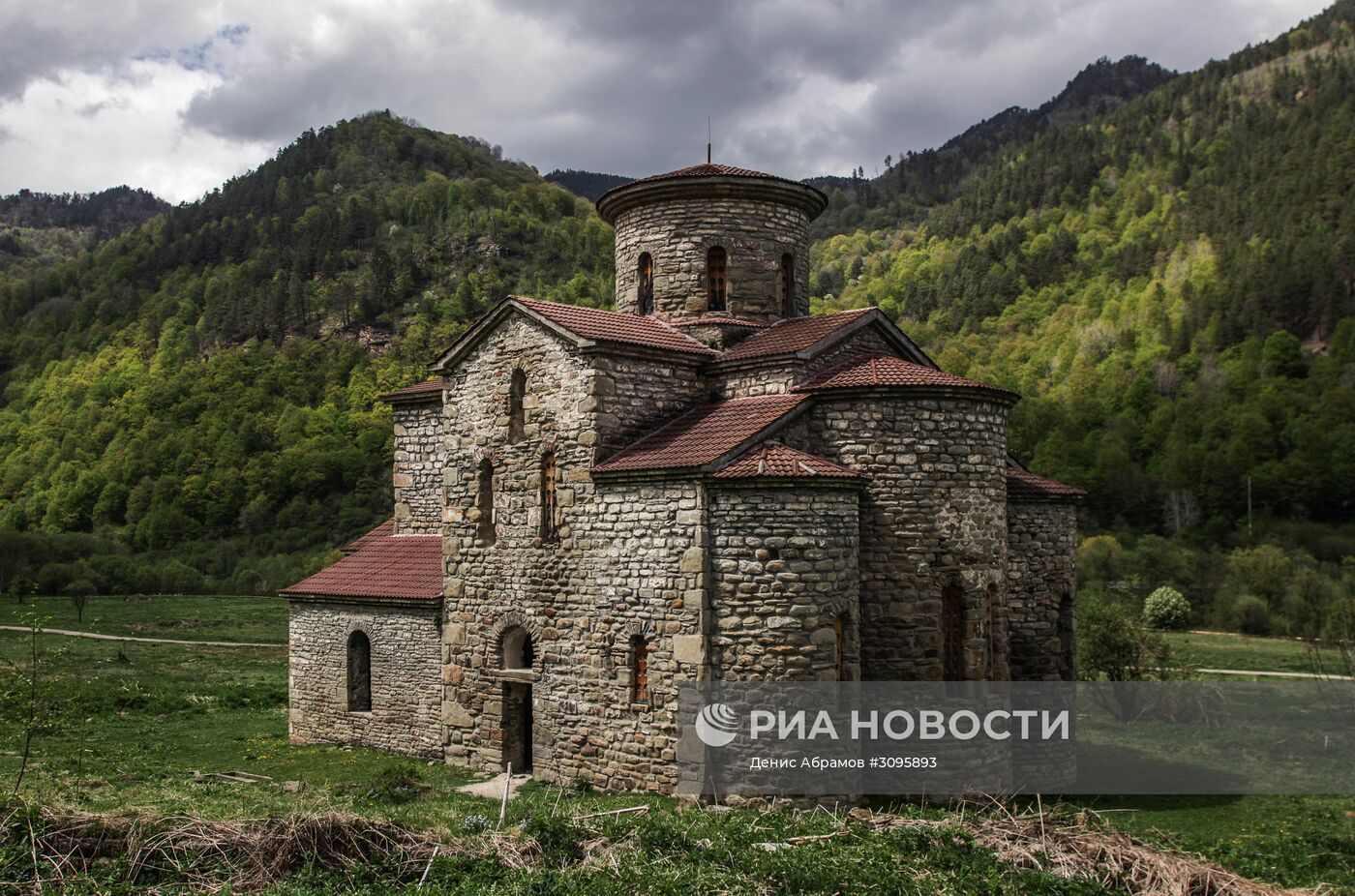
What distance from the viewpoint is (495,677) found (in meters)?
17.9

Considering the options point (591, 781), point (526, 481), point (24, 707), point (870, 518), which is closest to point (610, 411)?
point (526, 481)

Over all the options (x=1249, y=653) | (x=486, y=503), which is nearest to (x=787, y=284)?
(x=486, y=503)

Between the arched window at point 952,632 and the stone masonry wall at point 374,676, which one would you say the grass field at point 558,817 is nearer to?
the stone masonry wall at point 374,676

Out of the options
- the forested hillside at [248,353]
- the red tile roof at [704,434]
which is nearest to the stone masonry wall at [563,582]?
the red tile roof at [704,434]

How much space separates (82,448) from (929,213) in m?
100

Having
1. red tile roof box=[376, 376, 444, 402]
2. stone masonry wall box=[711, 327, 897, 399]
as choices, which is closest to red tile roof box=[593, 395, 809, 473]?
stone masonry wall box=[711, 327, 897, 399]

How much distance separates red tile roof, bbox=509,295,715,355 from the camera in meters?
16.7

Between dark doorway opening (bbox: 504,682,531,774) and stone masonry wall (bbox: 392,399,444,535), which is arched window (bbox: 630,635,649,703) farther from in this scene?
stone masonry wall (bbox: 392,399,444,535)

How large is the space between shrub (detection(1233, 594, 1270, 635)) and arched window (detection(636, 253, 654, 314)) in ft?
135

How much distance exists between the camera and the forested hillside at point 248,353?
241ft

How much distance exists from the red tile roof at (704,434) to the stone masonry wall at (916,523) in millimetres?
1159

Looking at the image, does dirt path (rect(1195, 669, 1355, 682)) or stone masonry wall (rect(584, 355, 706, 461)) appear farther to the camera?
dirt path (rect(1195, 669, 1355, 682))

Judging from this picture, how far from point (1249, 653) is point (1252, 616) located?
9819mm

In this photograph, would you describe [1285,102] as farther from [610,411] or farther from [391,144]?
[610,411]
